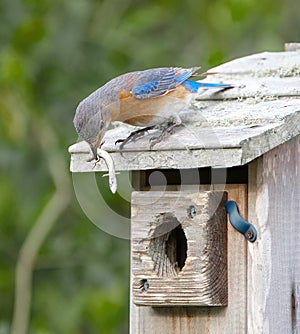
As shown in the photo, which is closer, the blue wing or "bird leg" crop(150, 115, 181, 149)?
"bird leg" crop(150, 115, 181, 149)

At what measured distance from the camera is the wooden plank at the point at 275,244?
Result: 4465 millimetres

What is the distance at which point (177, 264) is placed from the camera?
15.4 feet

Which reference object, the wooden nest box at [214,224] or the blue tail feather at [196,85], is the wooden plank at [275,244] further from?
the blue tail feather at [196,85]

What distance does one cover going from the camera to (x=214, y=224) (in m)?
4.52

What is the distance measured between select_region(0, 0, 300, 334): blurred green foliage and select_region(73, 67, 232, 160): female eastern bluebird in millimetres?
2193

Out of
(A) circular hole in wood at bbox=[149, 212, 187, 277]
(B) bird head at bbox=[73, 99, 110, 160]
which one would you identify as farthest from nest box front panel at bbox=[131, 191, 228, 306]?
(B) bird head at bbox=[73, 99, 110, 160]

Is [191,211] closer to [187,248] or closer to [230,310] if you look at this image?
[187,248]

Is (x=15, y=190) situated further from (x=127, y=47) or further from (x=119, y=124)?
(x=119, y=124)

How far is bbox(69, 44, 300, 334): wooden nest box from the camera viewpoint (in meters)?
4.45

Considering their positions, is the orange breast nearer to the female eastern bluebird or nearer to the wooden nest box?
the female eastern bluebird

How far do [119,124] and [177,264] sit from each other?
667mm

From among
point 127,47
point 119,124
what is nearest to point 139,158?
point 119,124

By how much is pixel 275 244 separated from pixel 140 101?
0.78 meters

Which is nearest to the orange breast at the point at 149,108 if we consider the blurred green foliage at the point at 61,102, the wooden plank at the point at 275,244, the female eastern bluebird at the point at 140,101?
the female eastern bluebird at the point at 140,101
